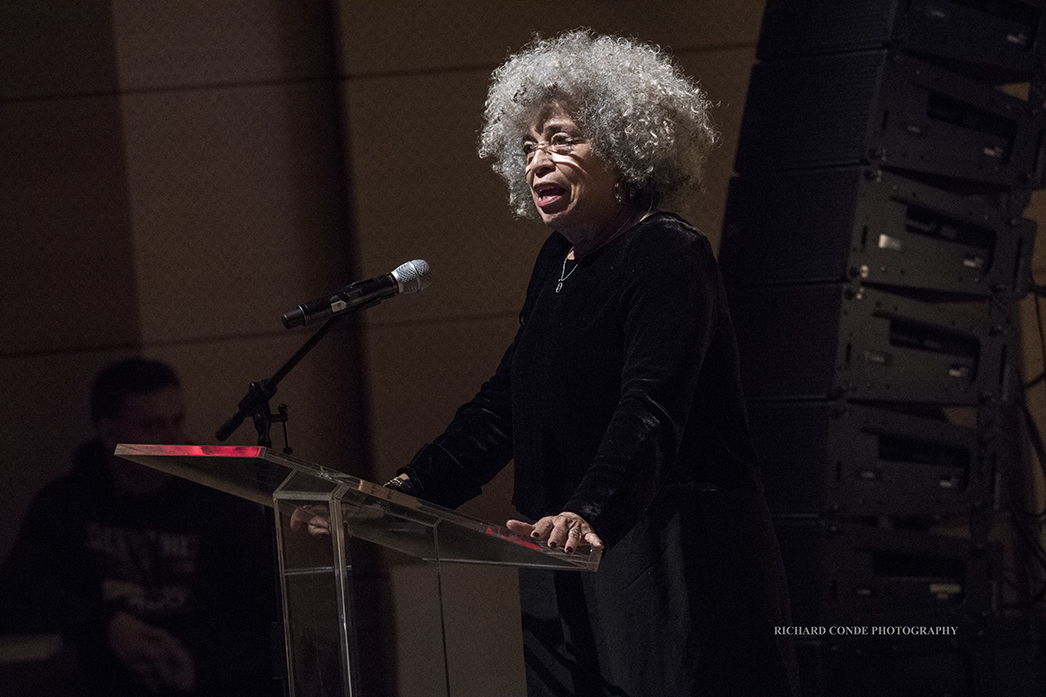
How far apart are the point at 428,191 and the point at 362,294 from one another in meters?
1.39

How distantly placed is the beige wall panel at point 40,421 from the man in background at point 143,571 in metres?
0.09

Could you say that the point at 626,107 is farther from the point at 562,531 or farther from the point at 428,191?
the point at 428,191

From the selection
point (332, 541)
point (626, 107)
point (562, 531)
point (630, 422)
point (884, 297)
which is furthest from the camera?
point (884, 297)

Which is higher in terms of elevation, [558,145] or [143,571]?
[558,145]

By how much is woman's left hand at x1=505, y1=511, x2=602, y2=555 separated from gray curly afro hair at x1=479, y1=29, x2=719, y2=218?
2.21 feet

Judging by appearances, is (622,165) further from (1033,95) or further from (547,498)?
(1033,95)

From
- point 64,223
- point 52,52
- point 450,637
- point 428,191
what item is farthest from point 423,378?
point 450,637

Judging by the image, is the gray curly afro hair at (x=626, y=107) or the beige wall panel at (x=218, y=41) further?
the beige wall panel at (x=218, y=41)

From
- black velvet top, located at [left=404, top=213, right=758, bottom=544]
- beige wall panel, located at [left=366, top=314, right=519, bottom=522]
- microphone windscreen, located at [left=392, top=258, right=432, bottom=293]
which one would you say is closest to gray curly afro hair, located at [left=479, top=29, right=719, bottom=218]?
black velvet top, located at [left=404, top=213, right=758, bottom=544]

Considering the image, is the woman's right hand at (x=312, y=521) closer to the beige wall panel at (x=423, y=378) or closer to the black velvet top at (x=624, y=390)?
the black velvet top at (x=624, y=390)

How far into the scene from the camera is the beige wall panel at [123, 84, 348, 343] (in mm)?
3137

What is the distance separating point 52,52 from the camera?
3135 millimetres

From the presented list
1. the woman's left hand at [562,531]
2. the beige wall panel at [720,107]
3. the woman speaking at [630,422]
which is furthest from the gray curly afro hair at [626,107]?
the beige wall panel at [720,107]

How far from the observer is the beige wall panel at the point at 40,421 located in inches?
122
